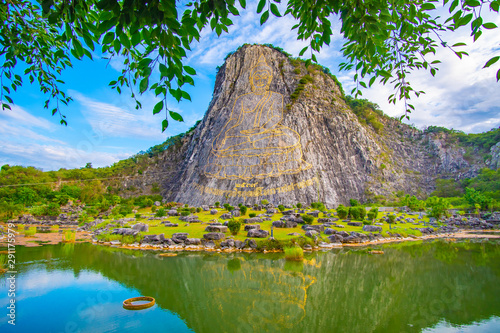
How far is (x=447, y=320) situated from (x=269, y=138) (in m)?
30.4

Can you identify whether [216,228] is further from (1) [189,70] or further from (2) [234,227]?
(1) [189,70]

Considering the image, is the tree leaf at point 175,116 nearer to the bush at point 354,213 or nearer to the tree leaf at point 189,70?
the tree leaf at point 189,70

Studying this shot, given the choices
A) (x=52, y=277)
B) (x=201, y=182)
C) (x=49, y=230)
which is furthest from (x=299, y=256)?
(x=201, y=182)

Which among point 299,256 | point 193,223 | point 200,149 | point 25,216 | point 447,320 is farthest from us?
point 200,149

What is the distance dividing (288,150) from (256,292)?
2750 cm

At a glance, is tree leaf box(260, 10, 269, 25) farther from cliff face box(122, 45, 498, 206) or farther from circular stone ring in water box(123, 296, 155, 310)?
cliff face box(122, 45, 498, 206)

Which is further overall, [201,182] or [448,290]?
[201,182]

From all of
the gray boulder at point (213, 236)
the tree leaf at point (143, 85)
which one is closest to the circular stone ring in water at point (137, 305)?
the tree leaf at point (143, 85)

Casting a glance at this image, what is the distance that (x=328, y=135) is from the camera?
124 ft

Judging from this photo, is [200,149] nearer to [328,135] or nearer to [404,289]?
[328,135]

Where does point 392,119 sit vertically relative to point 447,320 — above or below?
above

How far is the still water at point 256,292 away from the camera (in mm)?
5691

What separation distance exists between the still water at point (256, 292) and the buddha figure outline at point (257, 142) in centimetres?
2105

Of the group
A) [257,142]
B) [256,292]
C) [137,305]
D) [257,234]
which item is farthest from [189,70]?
[257,142]
